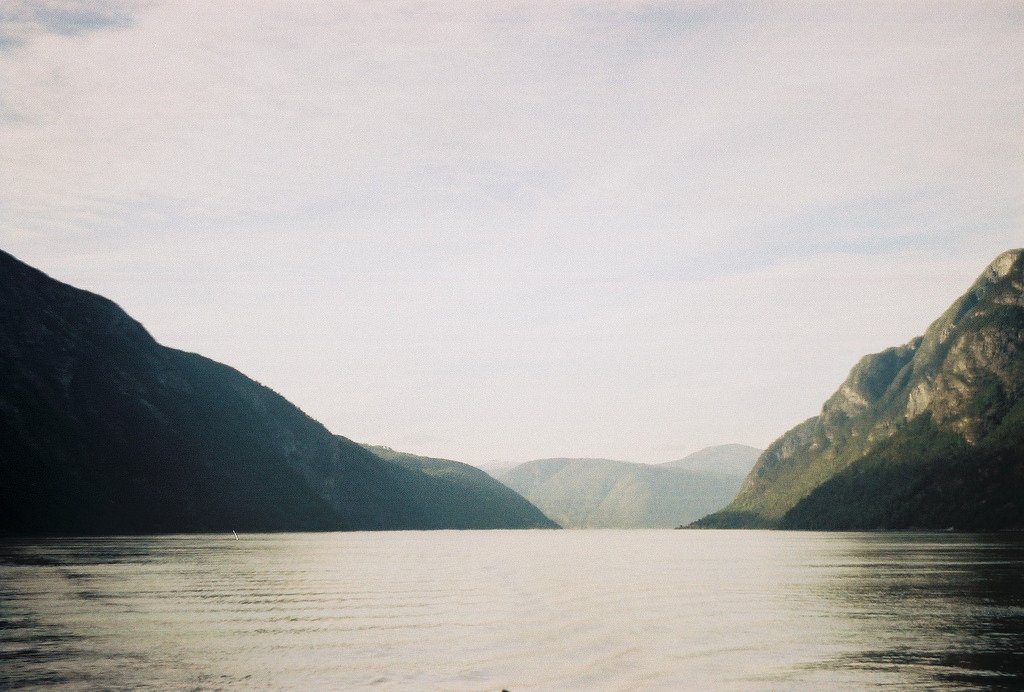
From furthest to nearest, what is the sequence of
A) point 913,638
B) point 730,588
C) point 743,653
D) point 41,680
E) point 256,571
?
point 256,571
point 730,588
point 913,638
point 743,653
point 41,680

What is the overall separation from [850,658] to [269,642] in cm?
3592

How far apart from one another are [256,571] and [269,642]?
6507 centimetres

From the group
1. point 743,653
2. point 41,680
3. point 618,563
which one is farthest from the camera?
point 618,563

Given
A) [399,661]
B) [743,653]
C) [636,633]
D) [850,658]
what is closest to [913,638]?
[850,658]

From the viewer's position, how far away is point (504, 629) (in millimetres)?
61188

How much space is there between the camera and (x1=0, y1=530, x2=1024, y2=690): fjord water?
4334 cm

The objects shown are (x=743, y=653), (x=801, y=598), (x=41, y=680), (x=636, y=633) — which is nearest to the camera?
(x=41, y=680)

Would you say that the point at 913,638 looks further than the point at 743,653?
Yes

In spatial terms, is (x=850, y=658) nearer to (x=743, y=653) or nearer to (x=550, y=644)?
(x=743, y=653)

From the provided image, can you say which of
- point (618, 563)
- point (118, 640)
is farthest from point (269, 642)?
point (618, 563)

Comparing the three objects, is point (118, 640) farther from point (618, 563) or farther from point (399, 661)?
point (618, 563)

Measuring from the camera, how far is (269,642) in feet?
176

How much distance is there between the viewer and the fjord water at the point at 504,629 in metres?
43.3

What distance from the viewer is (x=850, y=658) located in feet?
158
